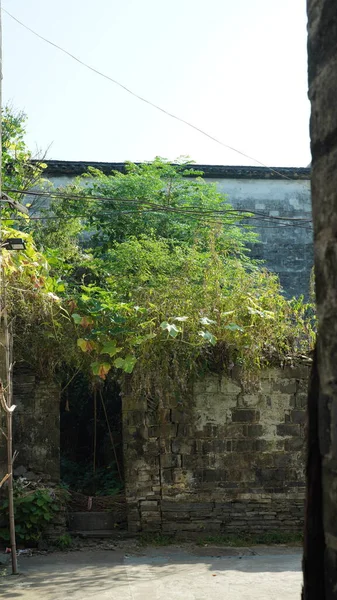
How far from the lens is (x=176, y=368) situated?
881cm

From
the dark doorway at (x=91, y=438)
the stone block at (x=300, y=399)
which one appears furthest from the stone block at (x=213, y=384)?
the dark doorway at (x=91, y=438)

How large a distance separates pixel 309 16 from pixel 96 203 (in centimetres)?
1115

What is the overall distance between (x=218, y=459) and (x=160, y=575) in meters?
2.07

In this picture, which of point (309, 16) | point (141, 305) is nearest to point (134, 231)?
point (141, 305)

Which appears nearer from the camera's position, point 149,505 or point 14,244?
point 14,244

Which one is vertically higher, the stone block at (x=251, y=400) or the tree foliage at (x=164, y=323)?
the tree foliage at (x=164, y=323)

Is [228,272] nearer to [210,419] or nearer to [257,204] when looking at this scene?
[210,419]

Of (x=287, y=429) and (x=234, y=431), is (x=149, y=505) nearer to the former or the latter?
(x=234, y=431)

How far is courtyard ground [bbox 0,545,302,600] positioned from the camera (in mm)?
6363

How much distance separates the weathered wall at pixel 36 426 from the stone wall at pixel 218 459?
0.86 m

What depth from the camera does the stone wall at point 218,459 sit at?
28.8 ft

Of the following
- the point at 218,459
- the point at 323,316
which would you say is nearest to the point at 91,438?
the point at 218,459

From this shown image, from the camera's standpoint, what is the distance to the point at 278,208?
18.4 metres

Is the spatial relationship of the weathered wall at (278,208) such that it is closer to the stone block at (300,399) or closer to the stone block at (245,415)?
the stone block at (300,399)
